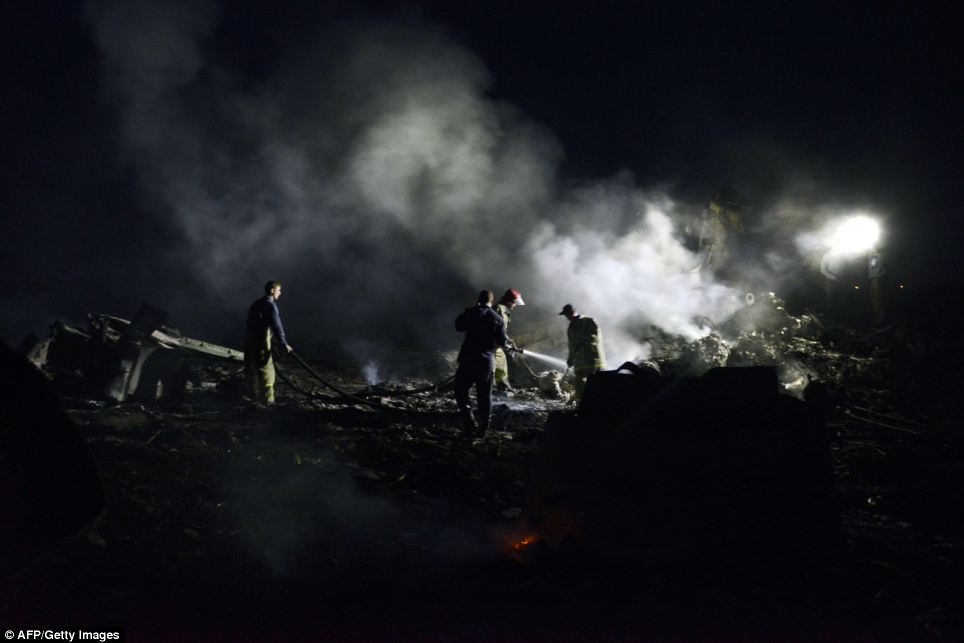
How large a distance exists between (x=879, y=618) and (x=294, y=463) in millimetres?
4103

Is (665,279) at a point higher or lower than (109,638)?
higher

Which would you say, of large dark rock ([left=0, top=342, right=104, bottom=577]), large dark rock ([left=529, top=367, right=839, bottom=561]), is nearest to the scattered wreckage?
large dark rock ([left=0, top=342, right=104, bottom=577])

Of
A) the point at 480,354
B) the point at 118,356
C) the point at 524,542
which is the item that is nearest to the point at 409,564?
the point at 524,542

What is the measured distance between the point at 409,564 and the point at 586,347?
17.2 ft

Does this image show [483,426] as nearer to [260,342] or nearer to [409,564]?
[260,342]

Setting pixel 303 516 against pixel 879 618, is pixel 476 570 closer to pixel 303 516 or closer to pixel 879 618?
pixel 303 516

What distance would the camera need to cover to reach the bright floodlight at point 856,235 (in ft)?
49.6

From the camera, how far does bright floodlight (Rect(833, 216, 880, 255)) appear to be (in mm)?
15116

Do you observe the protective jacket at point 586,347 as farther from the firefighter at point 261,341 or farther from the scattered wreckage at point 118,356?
the scattered wreckage at point 118,356

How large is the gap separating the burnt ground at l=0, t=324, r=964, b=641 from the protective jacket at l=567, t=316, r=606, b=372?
9.68ft

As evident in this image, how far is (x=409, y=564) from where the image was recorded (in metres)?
2.56

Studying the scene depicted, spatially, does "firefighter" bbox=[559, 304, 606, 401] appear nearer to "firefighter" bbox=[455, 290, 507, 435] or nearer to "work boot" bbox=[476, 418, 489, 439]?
"firefighter" bbox=[455, 290, 507, 435]

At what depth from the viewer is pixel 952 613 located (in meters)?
2.09

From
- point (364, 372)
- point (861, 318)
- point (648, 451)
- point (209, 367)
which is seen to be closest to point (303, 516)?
point (648, 451)
